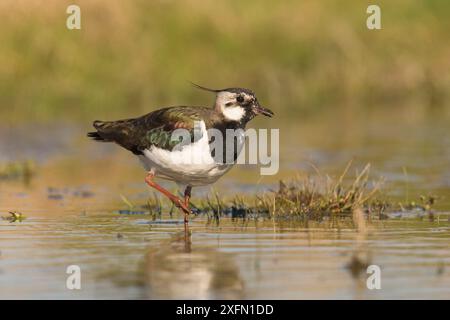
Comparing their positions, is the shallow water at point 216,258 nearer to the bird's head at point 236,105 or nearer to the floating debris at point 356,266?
the floating debris at point 356,266

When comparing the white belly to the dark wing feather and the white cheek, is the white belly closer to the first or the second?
the dark wing feather

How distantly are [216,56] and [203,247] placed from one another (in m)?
15.8

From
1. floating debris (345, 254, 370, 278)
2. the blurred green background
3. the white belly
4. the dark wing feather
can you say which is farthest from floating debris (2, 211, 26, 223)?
the blurred green background

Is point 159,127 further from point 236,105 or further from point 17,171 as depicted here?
point 17,171

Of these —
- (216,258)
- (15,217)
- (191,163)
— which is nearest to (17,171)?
(15,217)

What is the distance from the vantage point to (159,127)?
462 inches

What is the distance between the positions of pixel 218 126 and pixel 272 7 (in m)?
16.4

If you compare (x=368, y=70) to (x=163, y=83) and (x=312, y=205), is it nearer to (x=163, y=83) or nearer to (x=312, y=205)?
(x=163, y=83)

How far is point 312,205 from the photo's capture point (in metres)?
12.2

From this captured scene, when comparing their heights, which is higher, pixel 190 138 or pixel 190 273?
pixel 190 138

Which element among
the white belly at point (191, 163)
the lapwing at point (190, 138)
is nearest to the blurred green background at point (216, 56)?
the lapwing at point (190, 138)

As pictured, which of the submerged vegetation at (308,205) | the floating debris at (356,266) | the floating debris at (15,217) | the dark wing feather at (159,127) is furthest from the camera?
the submerged vegetation at (308,205)

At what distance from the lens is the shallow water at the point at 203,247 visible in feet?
27.5

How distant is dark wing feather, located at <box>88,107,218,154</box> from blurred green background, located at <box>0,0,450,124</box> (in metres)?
10.8
